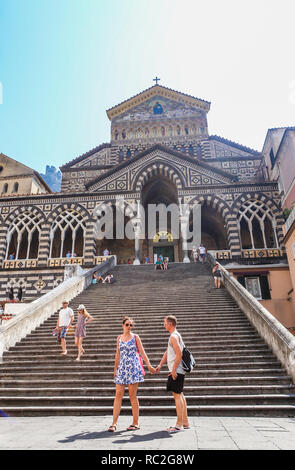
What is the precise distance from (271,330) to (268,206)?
56.0 feet

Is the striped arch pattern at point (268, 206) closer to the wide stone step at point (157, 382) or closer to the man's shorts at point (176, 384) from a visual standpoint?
the wide stone step at point (157, 382)

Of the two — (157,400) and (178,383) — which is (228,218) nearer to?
(157,400)

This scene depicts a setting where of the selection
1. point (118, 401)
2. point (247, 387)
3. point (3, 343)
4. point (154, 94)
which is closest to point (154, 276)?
point (3, 343)

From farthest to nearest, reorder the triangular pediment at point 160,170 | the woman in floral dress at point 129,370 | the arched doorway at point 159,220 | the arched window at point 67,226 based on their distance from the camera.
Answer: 1. the arched doorway at point 159,220
2. the triangular pediment at point 160,170
3. the arched window at point 67,226
4. the woman in floral dress at point 129,370

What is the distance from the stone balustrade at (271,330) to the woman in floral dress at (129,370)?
3.93 meters

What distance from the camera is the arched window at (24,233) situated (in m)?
24.4

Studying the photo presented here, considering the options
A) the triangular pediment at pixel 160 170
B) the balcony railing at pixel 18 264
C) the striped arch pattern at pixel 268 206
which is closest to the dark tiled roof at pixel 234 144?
the triangular pediment at pixel 160 170

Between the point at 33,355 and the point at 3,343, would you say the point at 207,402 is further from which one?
the point at 3,343

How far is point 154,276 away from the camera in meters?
17.5

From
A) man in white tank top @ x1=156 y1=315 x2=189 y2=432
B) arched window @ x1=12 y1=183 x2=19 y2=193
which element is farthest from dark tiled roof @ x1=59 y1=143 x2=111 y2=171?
man in white tank top @ x1=156 y1=315 x2=189 y2=432

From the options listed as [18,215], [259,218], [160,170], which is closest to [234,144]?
[160,170]

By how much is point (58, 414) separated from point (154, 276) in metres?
11.7

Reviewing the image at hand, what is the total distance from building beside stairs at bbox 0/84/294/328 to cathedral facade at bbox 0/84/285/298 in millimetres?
74

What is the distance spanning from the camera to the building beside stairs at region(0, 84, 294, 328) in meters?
22.6
